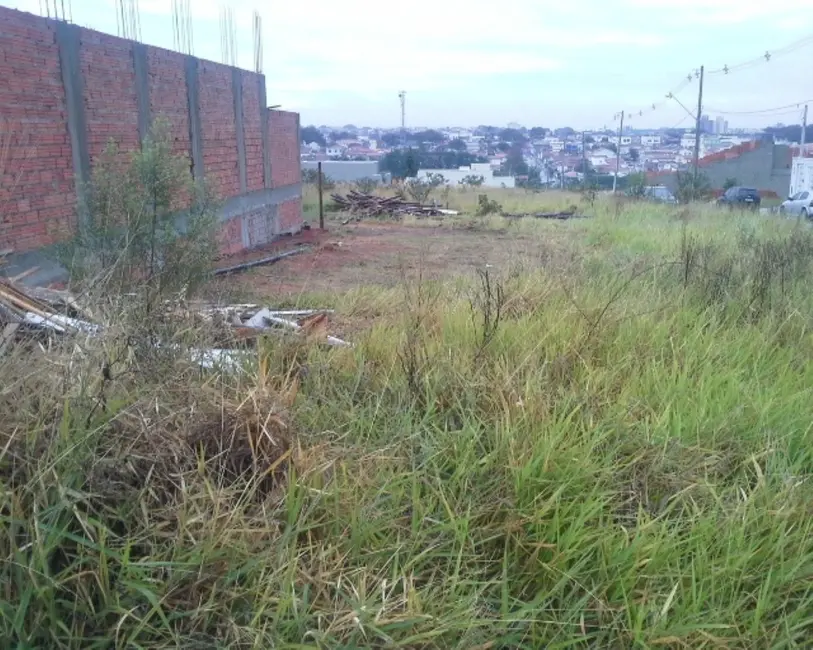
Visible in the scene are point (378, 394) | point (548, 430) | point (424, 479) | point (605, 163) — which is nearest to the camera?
point (424, 479)

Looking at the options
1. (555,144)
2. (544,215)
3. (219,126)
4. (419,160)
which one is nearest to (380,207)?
(544,215)

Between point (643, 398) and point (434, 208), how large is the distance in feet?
74.8

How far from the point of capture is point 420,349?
389 cm

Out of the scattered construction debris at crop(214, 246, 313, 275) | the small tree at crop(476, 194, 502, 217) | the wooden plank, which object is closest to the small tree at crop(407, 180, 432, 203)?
the small tree at crop(476, 194, 502, 217)

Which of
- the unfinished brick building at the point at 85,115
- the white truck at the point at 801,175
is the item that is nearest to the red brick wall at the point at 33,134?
the unfinished brick building at the point at 85,115

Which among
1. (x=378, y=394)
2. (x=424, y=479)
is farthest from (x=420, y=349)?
(x=424, y=479)

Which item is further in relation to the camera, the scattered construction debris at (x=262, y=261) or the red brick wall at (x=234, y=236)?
the red brick wall at (x=234, y=236)

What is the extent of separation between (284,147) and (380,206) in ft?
27.9

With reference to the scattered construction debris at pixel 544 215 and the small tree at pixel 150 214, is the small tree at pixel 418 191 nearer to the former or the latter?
the scattered construction debris at pixel 544 215

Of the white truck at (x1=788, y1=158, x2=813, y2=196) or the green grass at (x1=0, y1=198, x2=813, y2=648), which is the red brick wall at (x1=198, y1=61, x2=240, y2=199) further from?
the white truck at (x1=788, y1=158, x2=813, y2=196)

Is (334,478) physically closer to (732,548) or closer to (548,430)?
(548,430)

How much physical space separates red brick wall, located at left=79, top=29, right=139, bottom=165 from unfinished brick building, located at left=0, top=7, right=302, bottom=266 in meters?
0.01

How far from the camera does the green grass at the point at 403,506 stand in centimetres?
196

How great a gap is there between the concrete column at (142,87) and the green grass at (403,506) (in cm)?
726
